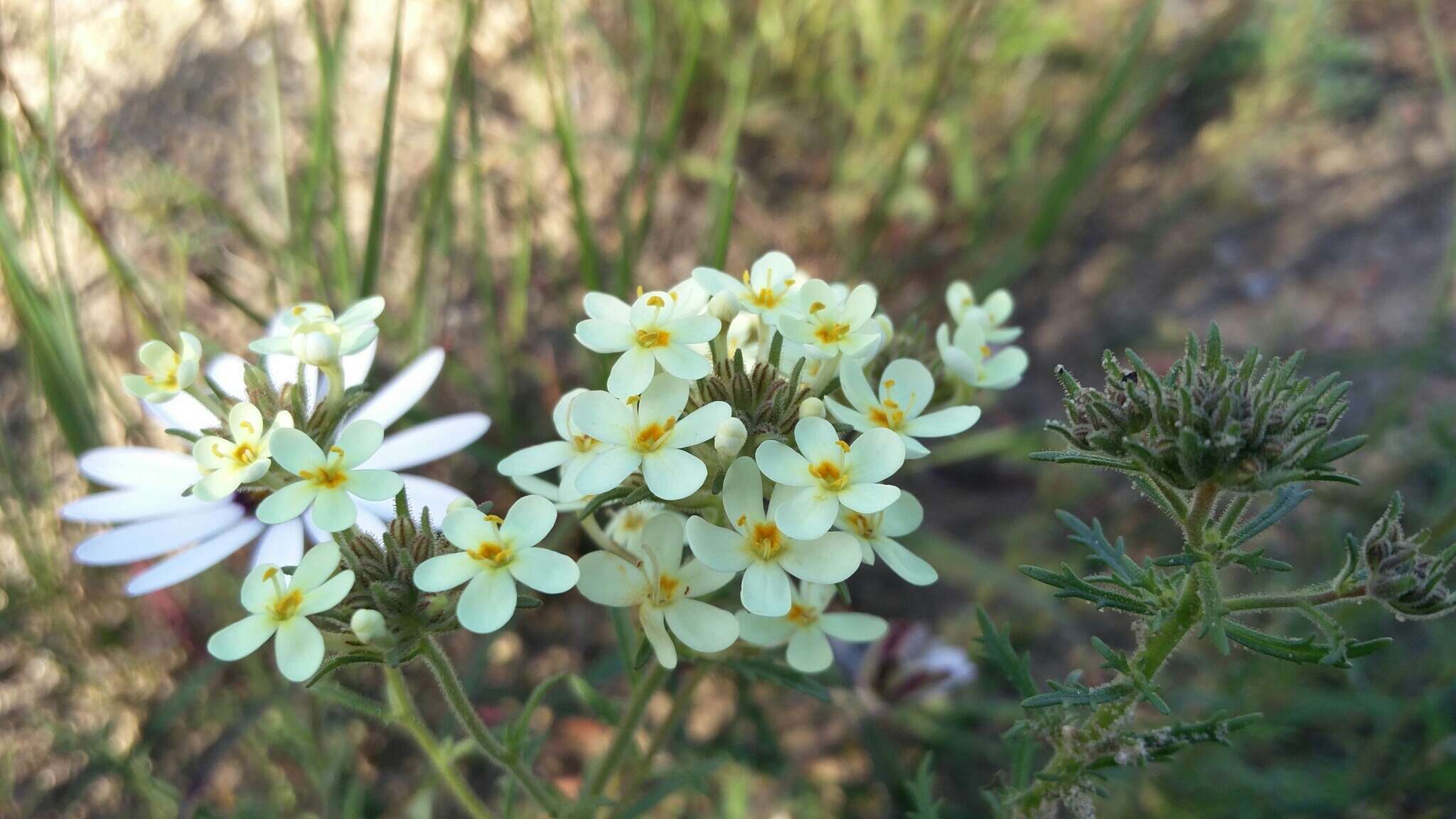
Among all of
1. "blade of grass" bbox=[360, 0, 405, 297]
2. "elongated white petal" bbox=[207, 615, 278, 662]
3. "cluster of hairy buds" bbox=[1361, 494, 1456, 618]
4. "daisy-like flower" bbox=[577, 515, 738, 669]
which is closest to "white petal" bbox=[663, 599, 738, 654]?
"daisy-like flower" bbox=[577, 515, 738, 669]

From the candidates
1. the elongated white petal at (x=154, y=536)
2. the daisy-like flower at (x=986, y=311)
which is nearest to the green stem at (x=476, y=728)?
the elongated white petal at (x=154, y=536)

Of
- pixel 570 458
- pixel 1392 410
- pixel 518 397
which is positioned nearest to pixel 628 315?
pixel 570 458

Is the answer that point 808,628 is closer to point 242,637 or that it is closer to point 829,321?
point 829,321

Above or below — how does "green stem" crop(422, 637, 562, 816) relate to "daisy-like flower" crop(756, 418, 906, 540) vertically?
below

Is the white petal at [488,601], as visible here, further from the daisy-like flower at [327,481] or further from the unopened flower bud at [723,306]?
the unopened flower bud at [723,306]

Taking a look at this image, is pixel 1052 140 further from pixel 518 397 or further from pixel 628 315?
pixel 628 315

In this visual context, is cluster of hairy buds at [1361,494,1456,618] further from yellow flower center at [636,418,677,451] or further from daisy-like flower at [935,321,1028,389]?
yellow flower center at [636,418,677,451]
